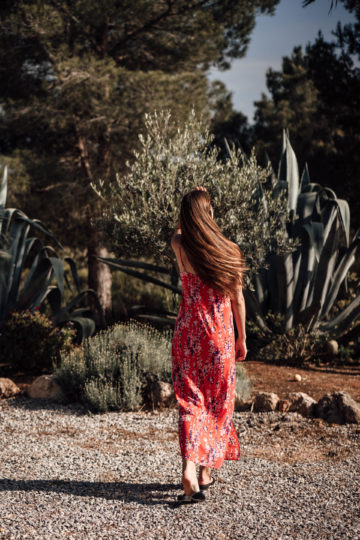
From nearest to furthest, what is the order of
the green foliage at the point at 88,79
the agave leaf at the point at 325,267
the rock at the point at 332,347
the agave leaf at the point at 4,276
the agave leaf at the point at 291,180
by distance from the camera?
the agave leaf at the point at 4,276 → the rock at the point at 332,347 → the agave leaf at the point at 325,267 → the agave leaf at the point at 291,180 → the green foliage at the point at 88,79

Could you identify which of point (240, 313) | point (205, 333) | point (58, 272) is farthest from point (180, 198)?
point (205, 333)

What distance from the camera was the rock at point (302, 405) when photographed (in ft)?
17.0

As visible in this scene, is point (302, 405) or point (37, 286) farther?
point (37, 286)

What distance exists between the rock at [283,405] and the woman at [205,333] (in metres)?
1.91

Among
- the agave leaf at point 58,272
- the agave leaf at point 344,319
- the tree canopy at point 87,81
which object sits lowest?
the agave leaf at point 344,319

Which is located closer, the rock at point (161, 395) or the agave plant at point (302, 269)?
the rock at point (161, 395)

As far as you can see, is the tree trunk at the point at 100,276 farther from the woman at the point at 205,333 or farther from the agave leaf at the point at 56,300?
the woman at the point at 205,333

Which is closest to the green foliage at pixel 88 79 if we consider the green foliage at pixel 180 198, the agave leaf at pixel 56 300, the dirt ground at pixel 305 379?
the agave leaf at pixel 56 300

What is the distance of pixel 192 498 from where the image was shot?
3230 mm

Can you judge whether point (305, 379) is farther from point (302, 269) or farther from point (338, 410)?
point (302, 269)

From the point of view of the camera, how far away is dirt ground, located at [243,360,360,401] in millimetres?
6109

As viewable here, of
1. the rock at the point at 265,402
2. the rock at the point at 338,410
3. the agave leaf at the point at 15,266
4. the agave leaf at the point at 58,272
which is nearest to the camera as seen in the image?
the rock at the point at 338,410

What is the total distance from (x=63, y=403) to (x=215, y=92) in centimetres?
1089

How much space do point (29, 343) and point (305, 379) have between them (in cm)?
337
